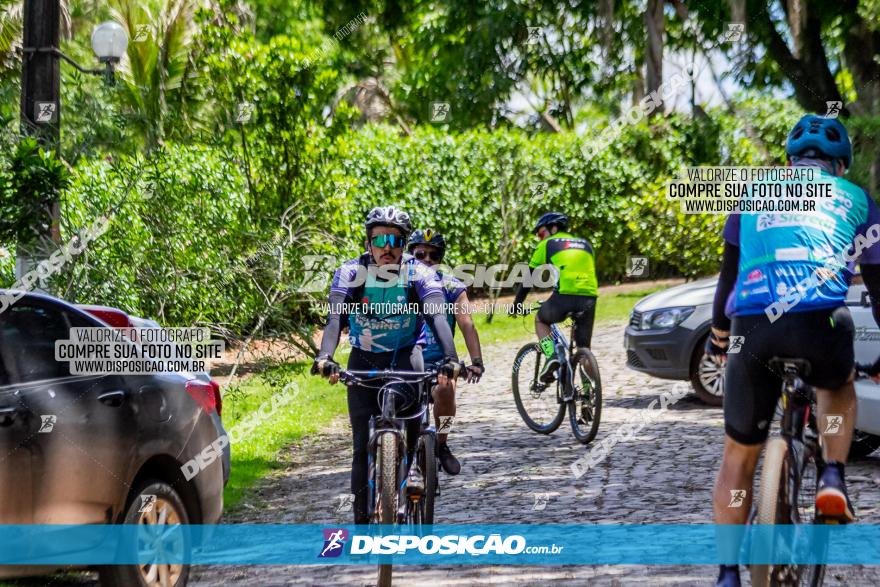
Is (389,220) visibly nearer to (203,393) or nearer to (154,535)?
(203,393)

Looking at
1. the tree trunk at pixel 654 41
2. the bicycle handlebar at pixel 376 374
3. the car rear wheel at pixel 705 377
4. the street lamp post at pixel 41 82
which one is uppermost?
the tree trunk at pixel 654 41

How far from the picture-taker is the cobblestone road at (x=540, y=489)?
6.55 m

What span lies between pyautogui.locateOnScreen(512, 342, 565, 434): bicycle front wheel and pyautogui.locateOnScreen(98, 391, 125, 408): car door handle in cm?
648

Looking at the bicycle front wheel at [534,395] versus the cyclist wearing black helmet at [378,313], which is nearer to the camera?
the cyclist wearing black helmet at [378,313]

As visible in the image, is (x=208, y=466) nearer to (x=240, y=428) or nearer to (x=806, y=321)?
(x=806, y=321)

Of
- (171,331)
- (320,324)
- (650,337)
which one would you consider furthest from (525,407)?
(320,324)

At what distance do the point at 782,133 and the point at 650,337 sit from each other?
2048cm

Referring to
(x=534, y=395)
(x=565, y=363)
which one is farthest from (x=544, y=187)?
(x=565, y=363)

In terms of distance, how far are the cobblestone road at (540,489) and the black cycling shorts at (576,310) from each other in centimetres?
97

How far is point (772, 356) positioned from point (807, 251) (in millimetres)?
440

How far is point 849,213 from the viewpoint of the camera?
4.89 m

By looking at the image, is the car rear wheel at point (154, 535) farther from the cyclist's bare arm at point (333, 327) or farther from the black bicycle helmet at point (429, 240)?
the black bicycle helmet at point (429, 240)

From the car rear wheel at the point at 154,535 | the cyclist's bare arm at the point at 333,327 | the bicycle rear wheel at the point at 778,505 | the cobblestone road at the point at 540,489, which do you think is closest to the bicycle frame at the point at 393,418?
the cyclist's bare arm at the point at 333,327

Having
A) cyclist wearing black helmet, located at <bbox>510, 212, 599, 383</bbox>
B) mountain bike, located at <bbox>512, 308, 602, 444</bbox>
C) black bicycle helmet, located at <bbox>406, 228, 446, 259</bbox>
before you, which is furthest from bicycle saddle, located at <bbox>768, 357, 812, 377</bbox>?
cyclist wearing black helmet, located at <bbox>510, 212, 599, 383</bbox>
